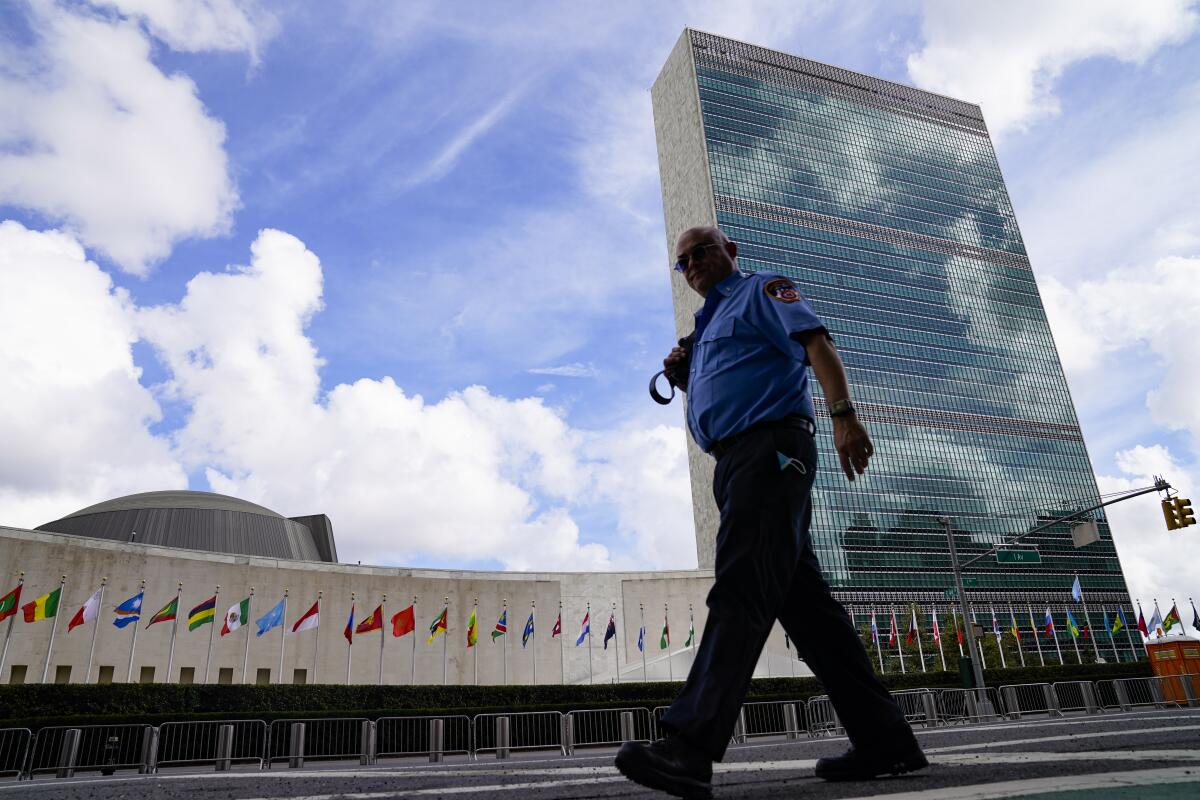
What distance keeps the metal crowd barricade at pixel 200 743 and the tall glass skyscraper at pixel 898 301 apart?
61.7 metres

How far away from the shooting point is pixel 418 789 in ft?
9.34

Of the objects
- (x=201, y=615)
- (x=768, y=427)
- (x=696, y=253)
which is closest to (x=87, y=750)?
(x=201, y=615)

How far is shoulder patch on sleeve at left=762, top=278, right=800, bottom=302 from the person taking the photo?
275 cm

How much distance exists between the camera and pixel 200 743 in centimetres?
1620

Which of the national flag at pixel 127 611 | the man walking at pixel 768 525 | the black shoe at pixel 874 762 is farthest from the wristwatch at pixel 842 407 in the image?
the national flag at pixel 127 611

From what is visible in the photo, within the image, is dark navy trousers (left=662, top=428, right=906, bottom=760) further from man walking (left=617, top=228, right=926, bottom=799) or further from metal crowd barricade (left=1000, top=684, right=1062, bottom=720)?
metal crowd barricade (left=1000, top=684, right=1062, bottom=720)

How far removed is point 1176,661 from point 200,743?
22105 mm

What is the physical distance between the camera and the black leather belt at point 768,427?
2549mm

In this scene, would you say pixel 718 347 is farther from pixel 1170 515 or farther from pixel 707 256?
pixel 1170 515

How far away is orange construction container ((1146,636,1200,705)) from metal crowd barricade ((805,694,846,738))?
23.6ft

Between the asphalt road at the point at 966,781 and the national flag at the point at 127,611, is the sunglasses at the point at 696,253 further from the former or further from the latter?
the national flag at the point at 127,611

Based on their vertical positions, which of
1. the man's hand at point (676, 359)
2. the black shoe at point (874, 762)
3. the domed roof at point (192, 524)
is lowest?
the black shoe at point (874, 762)

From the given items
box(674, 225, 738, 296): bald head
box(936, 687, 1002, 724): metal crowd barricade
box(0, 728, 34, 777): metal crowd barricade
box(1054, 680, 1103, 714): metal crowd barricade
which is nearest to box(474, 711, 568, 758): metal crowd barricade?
box(0, 728, 34, 777): metal crowd barricade

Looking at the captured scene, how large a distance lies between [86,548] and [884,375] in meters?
78.7
